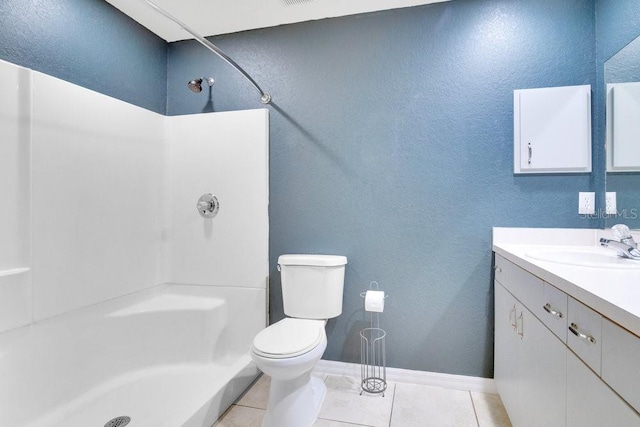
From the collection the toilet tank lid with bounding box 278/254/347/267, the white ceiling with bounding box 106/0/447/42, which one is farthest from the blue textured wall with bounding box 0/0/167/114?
the toilet tank lid with bounding box 278/254/347/267

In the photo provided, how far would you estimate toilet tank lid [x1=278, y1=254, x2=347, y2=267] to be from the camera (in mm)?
1896

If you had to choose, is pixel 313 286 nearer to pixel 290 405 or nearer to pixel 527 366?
pixel 290 405

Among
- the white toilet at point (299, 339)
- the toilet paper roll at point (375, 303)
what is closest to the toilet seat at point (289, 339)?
the white toilet at point (299, 339)

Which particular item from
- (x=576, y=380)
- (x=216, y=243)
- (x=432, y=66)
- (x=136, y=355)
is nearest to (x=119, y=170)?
(x=216, y=243)

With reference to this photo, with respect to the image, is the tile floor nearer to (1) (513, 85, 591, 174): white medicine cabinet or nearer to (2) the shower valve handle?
(2) the shower valve handle

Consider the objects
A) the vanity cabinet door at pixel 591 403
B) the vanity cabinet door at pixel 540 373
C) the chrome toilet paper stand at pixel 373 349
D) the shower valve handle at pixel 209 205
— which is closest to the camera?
the vanity cabinet door at pixel 591 403

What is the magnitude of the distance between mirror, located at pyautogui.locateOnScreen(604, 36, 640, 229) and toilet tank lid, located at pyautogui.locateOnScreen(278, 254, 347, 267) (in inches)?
58.7

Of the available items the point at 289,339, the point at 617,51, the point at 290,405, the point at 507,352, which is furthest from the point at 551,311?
the point at 617,51

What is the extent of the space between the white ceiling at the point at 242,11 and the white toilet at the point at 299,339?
163 centimetres

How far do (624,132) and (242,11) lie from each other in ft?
7.58

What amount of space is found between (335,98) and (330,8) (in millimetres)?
561

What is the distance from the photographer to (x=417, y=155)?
1948mm

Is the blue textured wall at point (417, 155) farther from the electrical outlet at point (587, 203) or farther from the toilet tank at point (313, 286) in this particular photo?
the toilet tank at point (313, 286)

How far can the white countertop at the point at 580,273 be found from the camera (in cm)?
70
